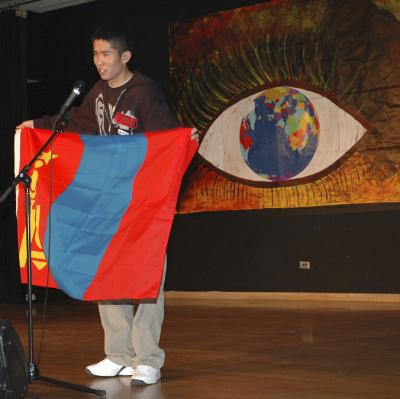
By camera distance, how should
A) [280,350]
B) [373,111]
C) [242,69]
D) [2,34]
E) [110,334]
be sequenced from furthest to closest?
[2,34] < [242,69] < [373,111] < [280,350] < [110,334]

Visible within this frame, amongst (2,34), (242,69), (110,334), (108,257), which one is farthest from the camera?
(2,34)

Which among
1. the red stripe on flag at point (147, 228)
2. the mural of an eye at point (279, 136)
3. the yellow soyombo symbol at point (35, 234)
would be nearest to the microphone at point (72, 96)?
the yellow soyombo symbol at point (35, 234)

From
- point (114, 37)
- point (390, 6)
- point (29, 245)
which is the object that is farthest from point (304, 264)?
point (29, 245)

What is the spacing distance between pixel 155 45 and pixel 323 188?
2.35 meters

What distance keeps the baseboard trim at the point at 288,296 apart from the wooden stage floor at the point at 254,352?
1.17 feet

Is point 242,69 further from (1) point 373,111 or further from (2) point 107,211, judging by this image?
(2) point 107,211

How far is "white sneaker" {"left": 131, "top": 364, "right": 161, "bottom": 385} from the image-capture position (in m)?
2.86

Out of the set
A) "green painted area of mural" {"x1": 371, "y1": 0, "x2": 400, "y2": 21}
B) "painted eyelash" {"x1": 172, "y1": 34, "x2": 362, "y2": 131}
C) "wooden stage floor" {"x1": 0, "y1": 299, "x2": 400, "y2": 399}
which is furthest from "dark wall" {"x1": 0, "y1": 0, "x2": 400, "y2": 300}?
"green painted area of mural" {"x1": 371, "y1": 0, "x2": 400, "y2": 21}

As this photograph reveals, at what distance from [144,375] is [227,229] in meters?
4.88

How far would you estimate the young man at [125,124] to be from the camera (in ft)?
9.56

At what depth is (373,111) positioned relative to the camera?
22.5 feet

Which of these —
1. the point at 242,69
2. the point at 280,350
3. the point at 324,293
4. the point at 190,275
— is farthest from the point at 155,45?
the point at 280,350

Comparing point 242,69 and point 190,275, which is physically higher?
point 242,69

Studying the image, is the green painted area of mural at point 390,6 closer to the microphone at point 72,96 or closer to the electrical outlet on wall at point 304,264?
the electrical outlet on wall at point 304,264
